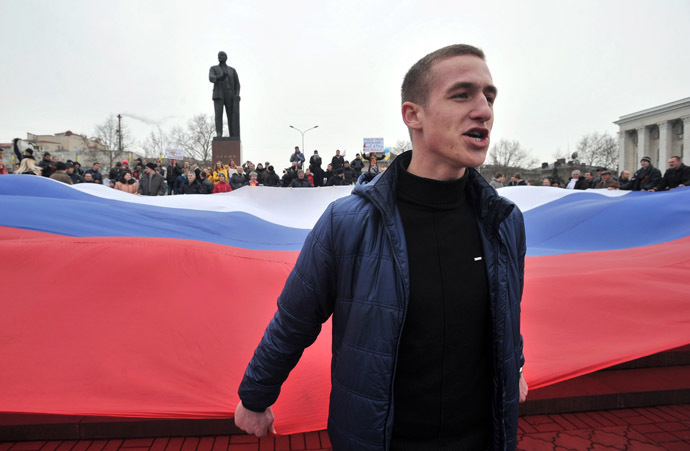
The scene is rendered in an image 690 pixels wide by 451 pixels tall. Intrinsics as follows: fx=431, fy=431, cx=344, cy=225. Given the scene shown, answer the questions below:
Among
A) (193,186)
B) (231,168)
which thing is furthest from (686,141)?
(193,186)

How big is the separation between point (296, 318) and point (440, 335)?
42 centimetres

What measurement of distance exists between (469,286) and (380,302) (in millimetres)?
272

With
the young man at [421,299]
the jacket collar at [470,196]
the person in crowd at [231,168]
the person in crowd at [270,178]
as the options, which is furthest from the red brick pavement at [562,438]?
the person in crowd at [270,178]

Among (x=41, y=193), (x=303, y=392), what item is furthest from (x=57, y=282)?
(x=41, y=193)

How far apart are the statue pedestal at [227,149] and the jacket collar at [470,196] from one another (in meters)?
13.3

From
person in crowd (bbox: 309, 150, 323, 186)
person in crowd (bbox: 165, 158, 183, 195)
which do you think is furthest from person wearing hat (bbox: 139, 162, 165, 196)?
person in crowd (bbox: 309, 150, 323, 186)

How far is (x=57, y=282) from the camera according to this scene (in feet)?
8.20

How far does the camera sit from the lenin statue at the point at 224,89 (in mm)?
13672

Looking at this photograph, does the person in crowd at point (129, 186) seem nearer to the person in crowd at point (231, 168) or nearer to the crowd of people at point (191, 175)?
the crowd of people at point (191, 175)

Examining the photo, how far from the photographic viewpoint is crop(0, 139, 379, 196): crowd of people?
9864 millimetres

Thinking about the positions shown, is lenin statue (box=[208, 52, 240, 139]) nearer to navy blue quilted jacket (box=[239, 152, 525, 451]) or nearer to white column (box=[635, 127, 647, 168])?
navy blue quilted jacket (box=[239, 152, 525, 451])

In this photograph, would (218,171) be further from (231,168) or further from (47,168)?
(47,168)

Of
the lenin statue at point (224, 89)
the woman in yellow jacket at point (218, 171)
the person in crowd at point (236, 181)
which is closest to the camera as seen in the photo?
the person in crowd at point (236, 181)

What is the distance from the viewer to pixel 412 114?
4.43ft
